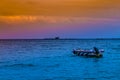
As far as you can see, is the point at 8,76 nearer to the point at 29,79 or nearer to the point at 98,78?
the point at 29,79

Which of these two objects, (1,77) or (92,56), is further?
(92,56)

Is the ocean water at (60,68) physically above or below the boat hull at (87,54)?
below

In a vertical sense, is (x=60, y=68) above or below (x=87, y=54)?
below

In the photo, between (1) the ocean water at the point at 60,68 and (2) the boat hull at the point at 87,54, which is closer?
(1) the ocean water at the point at 60,68

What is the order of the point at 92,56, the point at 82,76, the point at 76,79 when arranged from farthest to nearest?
1. the point at 92,56
2. the point at 82,76
3. the point at 76,79

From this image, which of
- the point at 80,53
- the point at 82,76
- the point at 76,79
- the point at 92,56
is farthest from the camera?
the point at 80,53

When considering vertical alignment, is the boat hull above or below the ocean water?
above

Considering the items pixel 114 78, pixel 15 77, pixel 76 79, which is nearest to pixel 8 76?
pixel 15 77

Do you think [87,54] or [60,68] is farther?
[87,54]

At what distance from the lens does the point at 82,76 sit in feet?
131

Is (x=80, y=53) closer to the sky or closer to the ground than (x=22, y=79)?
closer to the sky

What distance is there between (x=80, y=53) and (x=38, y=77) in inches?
1527

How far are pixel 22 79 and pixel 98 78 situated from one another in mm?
8055

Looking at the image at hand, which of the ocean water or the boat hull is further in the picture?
the boat hull
